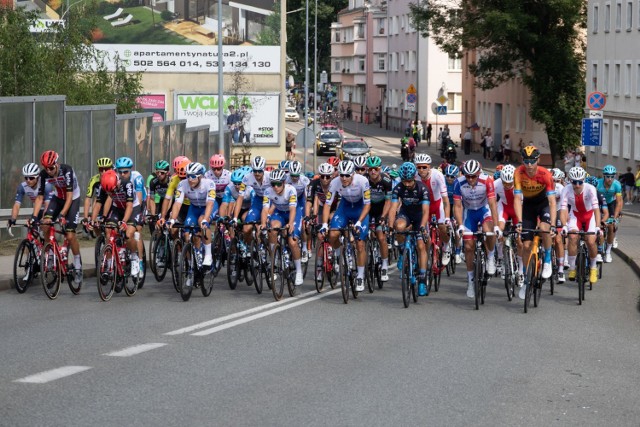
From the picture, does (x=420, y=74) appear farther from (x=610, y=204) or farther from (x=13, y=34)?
(x=610, y=204)

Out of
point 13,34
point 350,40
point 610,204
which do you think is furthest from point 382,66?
point 610,204

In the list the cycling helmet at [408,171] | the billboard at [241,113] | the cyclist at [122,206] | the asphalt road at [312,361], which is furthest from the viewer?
the billboard at [241,113]

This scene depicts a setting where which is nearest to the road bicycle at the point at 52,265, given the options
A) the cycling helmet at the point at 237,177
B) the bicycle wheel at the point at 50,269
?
the bicycle wheel at the point at 50,269

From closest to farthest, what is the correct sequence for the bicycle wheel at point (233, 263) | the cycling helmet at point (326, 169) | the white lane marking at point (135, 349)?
1. the white lane marking at point (135, 349)
2. the bicycle wheel at point (233, 263)
3. the cycling helmet at point (326, 169)

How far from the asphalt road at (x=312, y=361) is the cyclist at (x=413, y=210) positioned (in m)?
0.57

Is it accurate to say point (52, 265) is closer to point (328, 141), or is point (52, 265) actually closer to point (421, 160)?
point (421, 160)

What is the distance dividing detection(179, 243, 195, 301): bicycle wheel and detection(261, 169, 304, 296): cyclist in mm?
1154

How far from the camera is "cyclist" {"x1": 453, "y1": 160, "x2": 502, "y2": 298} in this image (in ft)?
57.0

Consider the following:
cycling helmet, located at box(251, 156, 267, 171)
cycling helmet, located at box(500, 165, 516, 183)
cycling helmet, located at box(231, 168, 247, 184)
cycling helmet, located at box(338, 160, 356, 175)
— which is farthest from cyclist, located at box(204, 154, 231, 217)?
cycling helmet, located at box(500, 165, 516, 183)

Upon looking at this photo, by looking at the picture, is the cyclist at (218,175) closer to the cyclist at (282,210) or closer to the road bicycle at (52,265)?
the cyclist at (282,210)

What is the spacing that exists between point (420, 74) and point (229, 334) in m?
93.4

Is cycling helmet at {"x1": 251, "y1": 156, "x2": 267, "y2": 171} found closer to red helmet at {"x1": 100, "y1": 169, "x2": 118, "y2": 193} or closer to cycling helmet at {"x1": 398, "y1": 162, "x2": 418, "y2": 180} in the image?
red helmet at {"x1": 100, "y1": 169, "x2": 118, "y2": 193}

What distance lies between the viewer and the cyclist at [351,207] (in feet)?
58.6

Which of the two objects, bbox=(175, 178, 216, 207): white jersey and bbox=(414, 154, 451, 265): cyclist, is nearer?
bbox=(175, 178, 216, 207): white jersey
